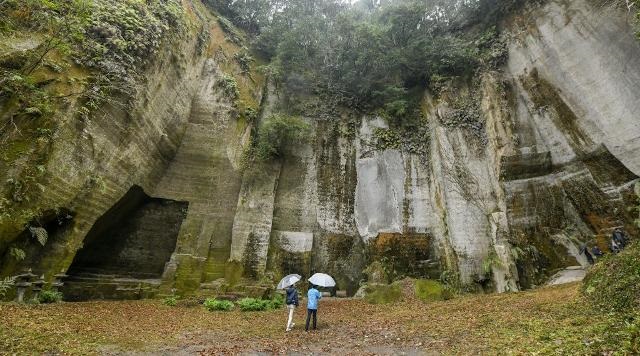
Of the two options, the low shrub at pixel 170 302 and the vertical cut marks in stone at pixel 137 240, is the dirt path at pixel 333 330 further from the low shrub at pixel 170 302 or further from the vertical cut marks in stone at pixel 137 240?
the vertical cut marks in stone at pixel 137 240

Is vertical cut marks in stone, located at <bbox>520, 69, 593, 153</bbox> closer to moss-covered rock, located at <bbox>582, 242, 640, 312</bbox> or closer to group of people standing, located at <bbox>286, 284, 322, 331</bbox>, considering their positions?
moss-covered rock, located at <bbox>582, 242, 640, 312</bbox>

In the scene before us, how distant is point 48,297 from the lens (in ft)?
36.7

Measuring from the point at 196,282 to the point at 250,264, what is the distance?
2512 millimetres

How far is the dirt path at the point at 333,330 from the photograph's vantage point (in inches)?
240

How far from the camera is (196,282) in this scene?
14.9 meters

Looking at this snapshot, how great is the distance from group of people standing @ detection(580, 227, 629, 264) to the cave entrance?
17.8 metres

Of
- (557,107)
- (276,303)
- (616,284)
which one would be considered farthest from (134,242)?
(557,107)

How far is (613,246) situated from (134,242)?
20.3m

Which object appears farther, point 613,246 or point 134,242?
point 134,242

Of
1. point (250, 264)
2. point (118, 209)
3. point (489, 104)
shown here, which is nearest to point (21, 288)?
point (118, 209)

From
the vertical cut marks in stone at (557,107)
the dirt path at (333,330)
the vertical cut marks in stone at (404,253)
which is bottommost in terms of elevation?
the dirt path at (333,330)

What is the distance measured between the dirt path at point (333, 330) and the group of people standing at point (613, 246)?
373 cm

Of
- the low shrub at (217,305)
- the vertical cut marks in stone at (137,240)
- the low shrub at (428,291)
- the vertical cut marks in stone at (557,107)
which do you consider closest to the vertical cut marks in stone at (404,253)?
the low shrub at (428,291)

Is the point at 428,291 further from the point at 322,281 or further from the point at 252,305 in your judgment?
the point at 252,305
